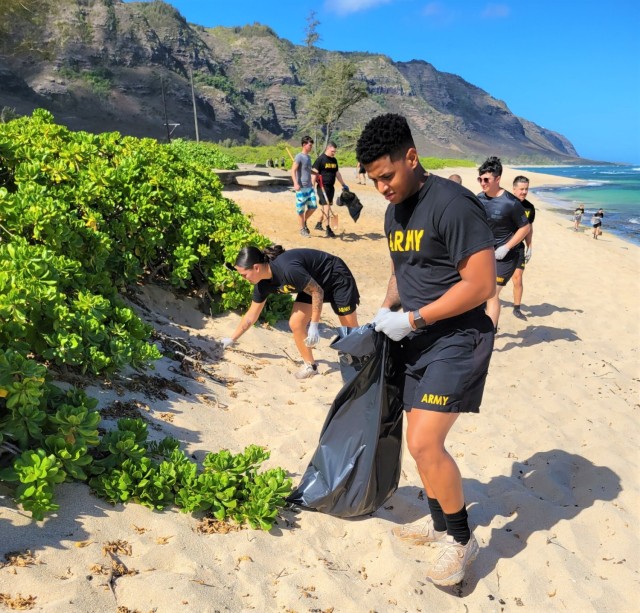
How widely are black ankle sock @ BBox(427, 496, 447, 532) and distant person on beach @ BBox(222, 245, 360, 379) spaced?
2274mm

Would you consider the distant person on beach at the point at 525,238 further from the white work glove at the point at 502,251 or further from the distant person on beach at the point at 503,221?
the white work glove at the point at 502,251

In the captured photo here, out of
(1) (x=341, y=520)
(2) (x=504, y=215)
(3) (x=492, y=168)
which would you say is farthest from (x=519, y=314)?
(1) (x=341, y=520)

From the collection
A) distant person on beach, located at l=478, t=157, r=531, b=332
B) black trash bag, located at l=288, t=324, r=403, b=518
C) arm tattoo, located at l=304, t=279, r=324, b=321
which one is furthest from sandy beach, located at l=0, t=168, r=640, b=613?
distant person on beach, located at l=478, t=157, r=531, b=332

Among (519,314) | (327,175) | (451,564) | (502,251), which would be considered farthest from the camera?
(327,175)

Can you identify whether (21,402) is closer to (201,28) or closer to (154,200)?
(154,200)

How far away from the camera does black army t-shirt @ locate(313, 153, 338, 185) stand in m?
11.6

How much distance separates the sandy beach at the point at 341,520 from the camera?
92.7 inches

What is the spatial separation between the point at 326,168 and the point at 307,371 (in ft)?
23.9

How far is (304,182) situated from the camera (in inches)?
426

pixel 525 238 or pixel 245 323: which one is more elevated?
pixel 525 238

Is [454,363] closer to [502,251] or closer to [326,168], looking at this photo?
[502,251]

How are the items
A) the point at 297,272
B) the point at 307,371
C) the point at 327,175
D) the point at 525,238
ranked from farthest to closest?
the point at 327,175
the point at 525,238
the point at 307,371
the point at 297,272

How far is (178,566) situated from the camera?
2447mm

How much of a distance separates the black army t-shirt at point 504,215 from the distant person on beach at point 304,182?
482cm
